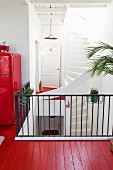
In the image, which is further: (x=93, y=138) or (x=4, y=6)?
(x=4, y=6)

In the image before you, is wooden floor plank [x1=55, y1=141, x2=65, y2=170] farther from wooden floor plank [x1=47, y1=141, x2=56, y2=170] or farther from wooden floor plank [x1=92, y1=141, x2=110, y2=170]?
wooden floor plank [x1=92, y1=141, x2=110, y2=170]

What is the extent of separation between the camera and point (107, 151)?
8.84 feet

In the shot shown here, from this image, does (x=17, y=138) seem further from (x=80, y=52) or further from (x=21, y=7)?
(x=80, y=52)

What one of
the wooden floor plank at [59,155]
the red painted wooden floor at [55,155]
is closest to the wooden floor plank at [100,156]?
the red painted wooden floor at [55,155]

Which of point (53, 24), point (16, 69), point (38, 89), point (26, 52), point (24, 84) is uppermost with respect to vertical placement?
point (53, 24)

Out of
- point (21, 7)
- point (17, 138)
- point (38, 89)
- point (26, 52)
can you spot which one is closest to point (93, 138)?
point (17, 138)

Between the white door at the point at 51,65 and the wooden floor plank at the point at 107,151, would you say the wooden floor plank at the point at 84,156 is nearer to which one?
the wooden floor plank at the point at 107,151

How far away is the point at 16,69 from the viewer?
146 inches

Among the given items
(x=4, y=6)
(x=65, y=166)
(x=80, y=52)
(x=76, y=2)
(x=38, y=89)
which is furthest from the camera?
(x=38, y=89)

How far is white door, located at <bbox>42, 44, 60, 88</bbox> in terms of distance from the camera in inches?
304

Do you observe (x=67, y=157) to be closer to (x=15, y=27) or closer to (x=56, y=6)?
(x=15, y=27)

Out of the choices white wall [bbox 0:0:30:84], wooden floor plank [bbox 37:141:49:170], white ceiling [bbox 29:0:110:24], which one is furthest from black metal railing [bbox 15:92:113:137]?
white ceiling [bbox 29:0:110:24]

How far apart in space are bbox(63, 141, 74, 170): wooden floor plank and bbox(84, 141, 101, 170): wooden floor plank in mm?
290

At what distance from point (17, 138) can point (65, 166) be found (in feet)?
3.55
